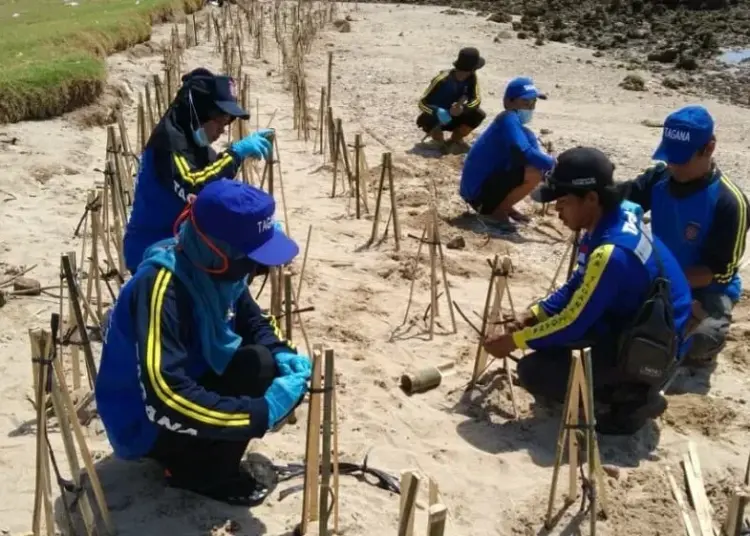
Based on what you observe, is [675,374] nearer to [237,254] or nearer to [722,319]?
[722,319]

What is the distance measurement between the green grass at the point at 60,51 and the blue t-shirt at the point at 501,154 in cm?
414

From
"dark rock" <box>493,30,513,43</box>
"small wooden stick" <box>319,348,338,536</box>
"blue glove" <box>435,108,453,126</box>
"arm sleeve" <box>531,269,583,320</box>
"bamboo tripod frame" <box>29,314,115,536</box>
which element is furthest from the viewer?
"dark rock" <box>493,30,513,43</box>

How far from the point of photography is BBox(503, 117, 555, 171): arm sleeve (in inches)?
267

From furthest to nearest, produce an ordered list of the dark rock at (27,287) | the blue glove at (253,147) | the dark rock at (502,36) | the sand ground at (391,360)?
the dark rock at (502,36) → the dark rock at (27,287) → the blue glove at (253,147) → the sand ground at (391,360)

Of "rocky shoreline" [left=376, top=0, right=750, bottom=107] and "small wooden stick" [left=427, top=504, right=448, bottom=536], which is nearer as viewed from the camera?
"small wooden stick" [left=427, top=504, right=448, bottom=536]

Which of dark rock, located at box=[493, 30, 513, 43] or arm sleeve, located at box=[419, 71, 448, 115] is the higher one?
arm sleeve, located at box=[419, 71, 448, 115]

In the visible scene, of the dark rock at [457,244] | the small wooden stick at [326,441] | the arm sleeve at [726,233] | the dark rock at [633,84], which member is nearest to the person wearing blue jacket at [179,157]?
the small wooden stick at [326,441]

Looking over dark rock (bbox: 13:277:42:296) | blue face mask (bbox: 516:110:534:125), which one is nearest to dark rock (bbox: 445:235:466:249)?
blue face mask (bbox: 516:110:534:125)

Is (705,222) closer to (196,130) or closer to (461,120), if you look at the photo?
(196,130)

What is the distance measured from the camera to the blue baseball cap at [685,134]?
4.23m

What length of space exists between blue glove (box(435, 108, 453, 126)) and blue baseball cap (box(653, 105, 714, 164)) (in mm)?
4645

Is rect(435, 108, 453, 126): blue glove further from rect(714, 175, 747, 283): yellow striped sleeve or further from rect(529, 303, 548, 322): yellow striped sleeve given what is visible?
rect(529, 303, 548, 322): yellow striped sleeve

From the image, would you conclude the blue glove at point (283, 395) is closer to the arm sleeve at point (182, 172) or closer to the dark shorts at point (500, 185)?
the arm sleeve at point (182, 172)

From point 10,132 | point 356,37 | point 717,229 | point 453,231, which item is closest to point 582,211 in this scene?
point 717,229
